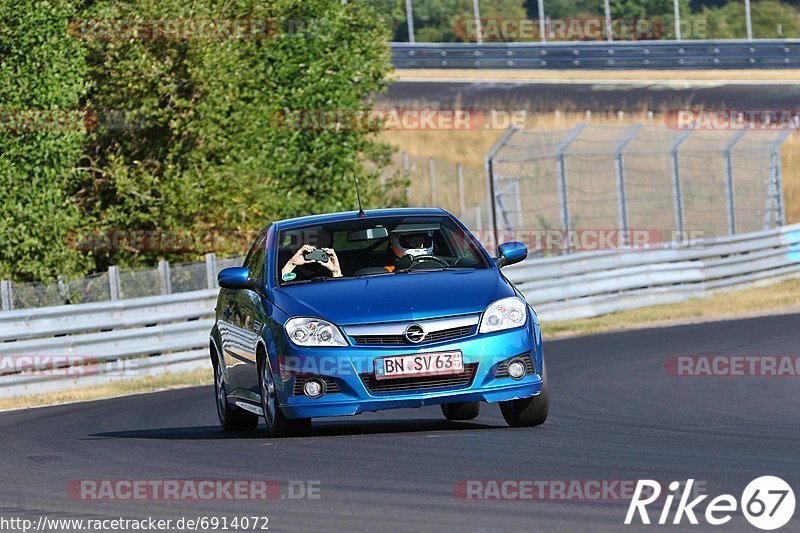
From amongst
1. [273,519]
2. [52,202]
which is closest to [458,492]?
[273,519]

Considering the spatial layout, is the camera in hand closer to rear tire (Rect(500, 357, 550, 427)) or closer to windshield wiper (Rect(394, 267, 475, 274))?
windshield wiper (Rect(394, 267, 475, 274))

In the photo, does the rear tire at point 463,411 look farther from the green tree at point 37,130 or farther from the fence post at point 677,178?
the fence post at point 677,178

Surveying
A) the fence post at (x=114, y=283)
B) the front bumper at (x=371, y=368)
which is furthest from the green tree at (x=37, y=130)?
the front bumper at (x=371, y=368)

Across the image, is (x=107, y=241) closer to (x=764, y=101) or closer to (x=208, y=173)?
(x=208, y=173)

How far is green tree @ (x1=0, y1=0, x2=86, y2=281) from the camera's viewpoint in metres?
23.2

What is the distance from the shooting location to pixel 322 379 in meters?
9.98

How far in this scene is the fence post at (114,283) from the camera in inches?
814

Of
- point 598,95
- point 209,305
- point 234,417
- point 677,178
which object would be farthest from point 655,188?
point 234,417

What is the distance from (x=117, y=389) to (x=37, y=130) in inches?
217

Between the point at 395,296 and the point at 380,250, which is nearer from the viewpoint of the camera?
the point at 395,296

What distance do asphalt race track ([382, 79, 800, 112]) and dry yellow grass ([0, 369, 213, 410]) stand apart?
93.8 ft

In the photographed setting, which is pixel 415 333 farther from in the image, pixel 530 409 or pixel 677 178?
pixel 677 178

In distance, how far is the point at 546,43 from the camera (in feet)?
174

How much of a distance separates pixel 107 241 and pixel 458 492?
18142 mm
